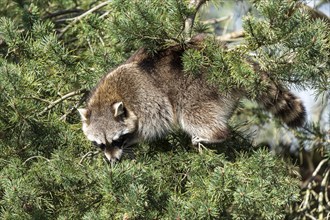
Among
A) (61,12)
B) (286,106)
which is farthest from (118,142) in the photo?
(61,12)

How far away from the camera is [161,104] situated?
4.63 meters

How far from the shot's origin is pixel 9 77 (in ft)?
12.9

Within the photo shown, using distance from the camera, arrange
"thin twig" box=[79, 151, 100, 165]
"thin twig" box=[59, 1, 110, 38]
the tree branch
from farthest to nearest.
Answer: "thin twig" box=[59, 1, 110, 38] → the tree branch → "thin twig" box=[79, 151, 100, 165]

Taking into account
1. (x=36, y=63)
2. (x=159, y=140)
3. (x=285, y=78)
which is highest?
(x=285, y=78)

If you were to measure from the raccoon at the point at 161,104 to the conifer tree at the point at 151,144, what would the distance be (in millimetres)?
108

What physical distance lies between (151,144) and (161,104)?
11.0 inches

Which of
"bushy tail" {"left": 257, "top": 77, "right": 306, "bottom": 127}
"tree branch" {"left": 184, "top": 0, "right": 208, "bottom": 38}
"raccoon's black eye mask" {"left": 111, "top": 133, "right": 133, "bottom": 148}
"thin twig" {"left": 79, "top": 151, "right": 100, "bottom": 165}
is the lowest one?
"raccoon's black eye mask" {"left": 111, "top": 133, "right": 133, "bottom": 148}

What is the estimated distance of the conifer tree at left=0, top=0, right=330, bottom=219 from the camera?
141 inches

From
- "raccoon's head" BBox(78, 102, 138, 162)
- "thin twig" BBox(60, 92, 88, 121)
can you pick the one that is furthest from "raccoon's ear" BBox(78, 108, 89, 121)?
"thin twig" BBox(60, 92, 88, 121)

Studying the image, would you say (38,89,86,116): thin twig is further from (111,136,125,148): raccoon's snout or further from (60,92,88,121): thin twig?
(111,136,125,148): raccoon's snout

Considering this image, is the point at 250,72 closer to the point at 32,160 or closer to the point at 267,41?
the point at 267,41

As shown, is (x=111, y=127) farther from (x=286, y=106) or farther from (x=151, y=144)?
(x=286, y=106)

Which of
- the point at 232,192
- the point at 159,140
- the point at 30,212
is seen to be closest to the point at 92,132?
the point at 159,140

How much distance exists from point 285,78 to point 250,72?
10.3 inches
